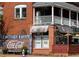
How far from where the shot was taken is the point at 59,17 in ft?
134

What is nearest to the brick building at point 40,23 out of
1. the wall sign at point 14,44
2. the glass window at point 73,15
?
the wall sign at point 14,44

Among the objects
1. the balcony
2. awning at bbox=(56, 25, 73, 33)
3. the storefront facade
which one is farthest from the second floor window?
awning at bbox=(56, 25, 73, 33)

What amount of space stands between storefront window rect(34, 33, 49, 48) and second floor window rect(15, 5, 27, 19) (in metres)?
1.99

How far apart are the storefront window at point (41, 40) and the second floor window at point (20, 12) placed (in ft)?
6.54

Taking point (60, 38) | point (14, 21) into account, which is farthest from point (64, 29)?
point (14, 21)

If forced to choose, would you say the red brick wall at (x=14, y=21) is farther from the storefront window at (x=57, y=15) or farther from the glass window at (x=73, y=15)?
the glass window at (x=73, y=15)

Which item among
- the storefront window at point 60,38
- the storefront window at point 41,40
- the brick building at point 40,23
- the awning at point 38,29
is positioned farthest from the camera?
the storefront window at point 41,40

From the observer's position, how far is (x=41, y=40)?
4044 centimetres

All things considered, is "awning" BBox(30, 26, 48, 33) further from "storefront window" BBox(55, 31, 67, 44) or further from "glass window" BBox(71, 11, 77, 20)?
"glass window" BBox(71, 11, 77, 20)

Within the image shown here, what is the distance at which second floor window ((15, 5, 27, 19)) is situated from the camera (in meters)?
40.7

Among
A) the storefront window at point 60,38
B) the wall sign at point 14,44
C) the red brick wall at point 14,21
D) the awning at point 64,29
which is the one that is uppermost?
the red brick wall at point 14,21

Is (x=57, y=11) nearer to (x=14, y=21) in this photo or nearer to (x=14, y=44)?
(x=14, y=21)

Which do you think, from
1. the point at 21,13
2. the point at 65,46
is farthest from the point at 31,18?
the point at 65,46

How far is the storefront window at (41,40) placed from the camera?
1585 inches
